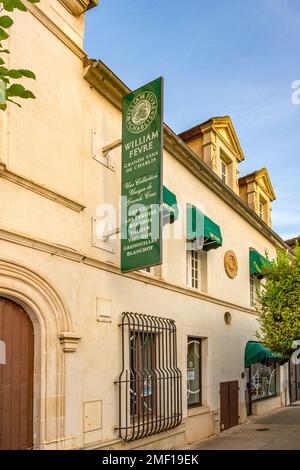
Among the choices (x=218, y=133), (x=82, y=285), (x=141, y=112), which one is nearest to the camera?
(x=82, y=285)

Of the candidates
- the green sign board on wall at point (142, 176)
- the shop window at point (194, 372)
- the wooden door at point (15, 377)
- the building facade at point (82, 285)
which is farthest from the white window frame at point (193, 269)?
the wooden door at point (15, 377)

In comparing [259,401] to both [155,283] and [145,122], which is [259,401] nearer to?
[155,283]

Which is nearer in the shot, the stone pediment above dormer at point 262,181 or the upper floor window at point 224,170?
the upper floor window at point 224,170

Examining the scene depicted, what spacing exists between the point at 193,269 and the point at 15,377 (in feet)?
24.4

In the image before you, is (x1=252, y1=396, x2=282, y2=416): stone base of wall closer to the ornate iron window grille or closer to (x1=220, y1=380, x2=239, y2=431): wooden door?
(x1=220, y1=380, x2=239, y2=431): wooden door

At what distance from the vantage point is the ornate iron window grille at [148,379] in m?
9.35

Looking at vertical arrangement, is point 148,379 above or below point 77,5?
below

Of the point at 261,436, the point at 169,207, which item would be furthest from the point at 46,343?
the point at 261,436

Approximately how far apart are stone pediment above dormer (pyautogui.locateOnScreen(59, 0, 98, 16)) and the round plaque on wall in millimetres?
8562

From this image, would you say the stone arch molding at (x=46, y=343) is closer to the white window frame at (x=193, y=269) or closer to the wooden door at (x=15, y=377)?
the wooden door at (x=15, y=377)

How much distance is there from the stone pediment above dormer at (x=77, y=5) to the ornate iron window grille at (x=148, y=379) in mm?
5696

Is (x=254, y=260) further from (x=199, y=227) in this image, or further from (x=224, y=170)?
(x=199, y=227)

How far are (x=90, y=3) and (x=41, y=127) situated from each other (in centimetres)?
306

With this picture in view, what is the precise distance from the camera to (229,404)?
14992 millimetres
